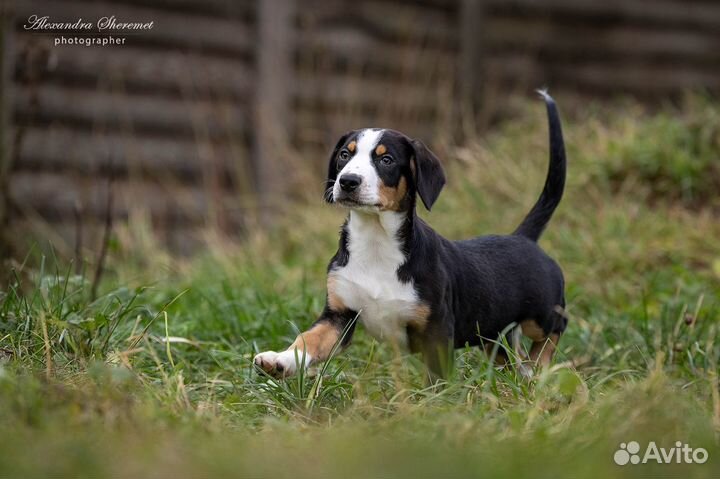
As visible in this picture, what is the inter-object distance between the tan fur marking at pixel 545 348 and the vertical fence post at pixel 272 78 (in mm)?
4427

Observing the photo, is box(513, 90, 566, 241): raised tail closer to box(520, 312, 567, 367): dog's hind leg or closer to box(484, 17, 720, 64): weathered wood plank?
box(520, 312, 567, 367): dog's hind leg

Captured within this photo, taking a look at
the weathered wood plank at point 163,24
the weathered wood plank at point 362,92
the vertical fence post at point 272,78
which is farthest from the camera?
the weathered wood plank at point 362,92

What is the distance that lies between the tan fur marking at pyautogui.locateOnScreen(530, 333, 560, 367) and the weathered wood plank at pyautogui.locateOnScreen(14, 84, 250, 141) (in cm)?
453

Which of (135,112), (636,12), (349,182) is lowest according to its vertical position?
(349,182)

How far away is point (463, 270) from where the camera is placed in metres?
3.76

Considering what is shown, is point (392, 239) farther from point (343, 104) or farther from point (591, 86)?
point (591, 86)

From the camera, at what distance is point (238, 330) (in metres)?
4.39

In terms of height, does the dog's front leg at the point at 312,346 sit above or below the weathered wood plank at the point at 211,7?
below

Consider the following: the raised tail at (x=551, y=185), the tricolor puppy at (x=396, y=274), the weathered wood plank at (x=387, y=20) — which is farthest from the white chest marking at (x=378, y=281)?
the weathered wood plank at (x=387, y=20)

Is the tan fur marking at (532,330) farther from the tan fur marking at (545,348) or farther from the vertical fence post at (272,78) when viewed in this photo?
the vertical fence post at (272,78)

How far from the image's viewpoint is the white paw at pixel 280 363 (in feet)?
10.6

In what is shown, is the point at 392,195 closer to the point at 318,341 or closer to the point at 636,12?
the point at 318,341

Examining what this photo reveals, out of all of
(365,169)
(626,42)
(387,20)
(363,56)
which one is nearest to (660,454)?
(365,169)

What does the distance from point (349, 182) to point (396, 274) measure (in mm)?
387
